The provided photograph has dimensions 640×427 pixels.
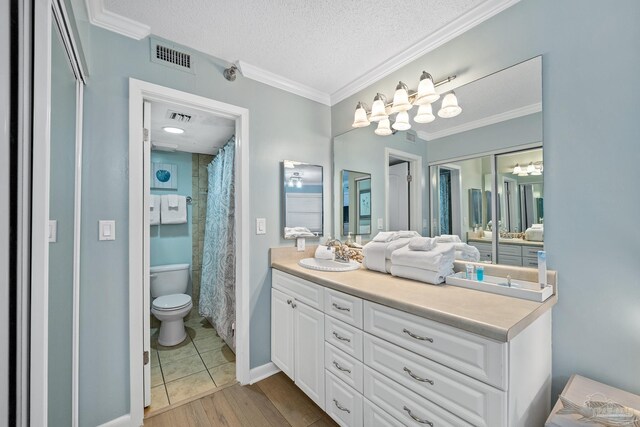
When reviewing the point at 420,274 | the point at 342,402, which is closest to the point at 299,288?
the point at 342,402

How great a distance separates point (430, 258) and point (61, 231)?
170 centimetres

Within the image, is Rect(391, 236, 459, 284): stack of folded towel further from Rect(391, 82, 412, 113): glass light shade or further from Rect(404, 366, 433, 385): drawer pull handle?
Rect(391, 82, 412, 113): glass light shade

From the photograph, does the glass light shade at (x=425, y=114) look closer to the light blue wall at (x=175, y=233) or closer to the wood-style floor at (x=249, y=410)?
the wood-style floor at (x=249, y=410)

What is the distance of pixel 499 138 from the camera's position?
1.41 m

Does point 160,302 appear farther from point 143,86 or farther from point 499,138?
point 499,138

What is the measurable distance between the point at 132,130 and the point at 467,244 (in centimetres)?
203

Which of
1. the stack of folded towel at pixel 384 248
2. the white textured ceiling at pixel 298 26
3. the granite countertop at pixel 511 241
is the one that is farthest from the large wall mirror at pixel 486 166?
the white textured ceiling at pixel 298 26

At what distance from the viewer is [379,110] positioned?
1883 millimetres

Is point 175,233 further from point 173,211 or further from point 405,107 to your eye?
point 405,107

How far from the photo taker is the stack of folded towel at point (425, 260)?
1.41 metres

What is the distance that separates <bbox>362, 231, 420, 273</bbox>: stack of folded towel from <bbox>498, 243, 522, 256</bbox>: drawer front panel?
0.47 meters

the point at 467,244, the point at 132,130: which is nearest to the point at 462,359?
the point at 467,244

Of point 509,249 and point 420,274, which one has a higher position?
point 509,249

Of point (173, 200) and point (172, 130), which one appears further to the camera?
point (173, 200)
